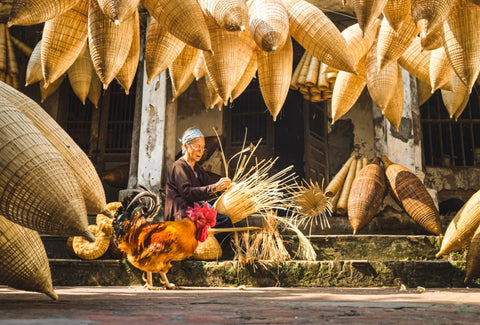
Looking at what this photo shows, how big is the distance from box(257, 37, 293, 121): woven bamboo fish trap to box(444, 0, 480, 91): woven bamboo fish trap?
0.55 meters

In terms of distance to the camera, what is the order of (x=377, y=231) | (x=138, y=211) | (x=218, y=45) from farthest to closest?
(x=377, y=231) < (x=138, y=211) < (x=218, y=45)

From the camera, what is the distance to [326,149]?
23.3ft

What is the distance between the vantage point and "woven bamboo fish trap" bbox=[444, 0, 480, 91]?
1.40 metres

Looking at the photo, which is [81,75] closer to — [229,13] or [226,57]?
[226,57]

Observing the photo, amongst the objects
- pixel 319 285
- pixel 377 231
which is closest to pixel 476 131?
pixel 377 231

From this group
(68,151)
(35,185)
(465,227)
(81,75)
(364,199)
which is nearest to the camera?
(35,185)

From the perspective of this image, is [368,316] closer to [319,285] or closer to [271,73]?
[271,73]

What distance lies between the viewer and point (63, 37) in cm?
146

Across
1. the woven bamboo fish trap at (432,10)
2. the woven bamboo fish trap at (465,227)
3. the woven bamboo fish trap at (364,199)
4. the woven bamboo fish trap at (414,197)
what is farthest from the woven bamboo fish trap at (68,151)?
the woven bamboo fish trap at (414,197)

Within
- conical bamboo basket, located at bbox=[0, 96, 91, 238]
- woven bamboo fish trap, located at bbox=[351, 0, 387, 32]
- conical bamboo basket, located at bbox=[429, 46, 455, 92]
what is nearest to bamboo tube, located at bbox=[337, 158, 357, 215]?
conical bamboo basket, located at bbox=[429, 46, 455, 92]

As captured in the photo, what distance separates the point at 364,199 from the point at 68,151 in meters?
3.30

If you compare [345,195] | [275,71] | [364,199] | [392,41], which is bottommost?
[364,199]

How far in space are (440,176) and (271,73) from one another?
257 inches

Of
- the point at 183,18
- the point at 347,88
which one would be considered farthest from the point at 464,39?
the point at 183,18
